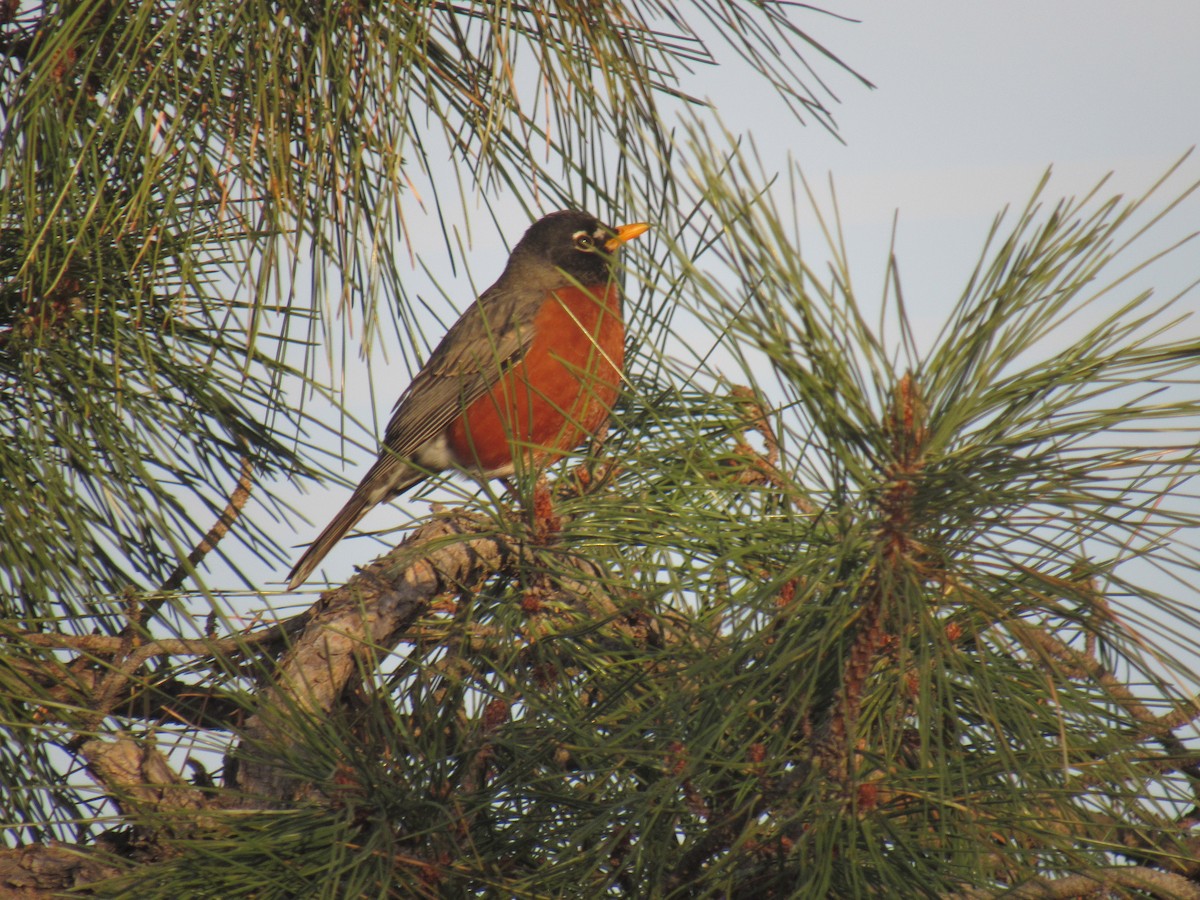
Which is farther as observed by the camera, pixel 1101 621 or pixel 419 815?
pixel 419 815

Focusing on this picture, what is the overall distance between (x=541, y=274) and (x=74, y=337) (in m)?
2.60

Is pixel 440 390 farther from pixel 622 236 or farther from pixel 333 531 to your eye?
pixel 622 236

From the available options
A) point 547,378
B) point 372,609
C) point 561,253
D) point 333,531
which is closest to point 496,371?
point 547,378

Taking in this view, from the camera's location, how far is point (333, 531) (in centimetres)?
391

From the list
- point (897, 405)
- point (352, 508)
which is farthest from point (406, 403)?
point (897, 405)

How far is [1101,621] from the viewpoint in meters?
1.09

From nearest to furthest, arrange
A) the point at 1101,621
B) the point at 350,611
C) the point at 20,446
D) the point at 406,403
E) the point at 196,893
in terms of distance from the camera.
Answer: the point at 1101,621
the point at 196,893
the point at 350,611
the point at 20,446
the point at 406,403

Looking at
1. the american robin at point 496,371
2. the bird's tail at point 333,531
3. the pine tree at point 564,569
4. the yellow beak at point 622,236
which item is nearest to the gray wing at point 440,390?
the american robin at point 496,371

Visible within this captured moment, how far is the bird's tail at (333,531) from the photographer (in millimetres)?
3814

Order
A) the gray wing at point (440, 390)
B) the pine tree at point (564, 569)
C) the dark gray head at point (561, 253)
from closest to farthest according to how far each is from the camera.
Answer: the pine tree at point (564, 569)
the gray wing at point (440, 390)
the dark gray head at point (561, 253)

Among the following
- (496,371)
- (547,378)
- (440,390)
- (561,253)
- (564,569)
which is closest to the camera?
(564,569)

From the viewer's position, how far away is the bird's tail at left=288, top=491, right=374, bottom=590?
12.5 ft

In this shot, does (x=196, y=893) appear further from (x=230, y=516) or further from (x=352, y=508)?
(x=352, y=508)

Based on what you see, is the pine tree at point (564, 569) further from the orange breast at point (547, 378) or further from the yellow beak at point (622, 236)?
the orange breast at point (547, 378)
